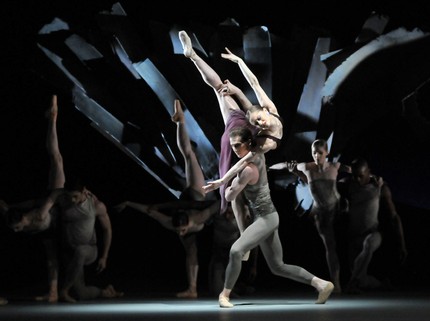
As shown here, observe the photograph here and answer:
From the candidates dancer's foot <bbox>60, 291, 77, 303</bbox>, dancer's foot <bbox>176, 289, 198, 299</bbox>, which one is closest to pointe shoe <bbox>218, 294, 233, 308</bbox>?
dancer's foot <bbox>176, 289, 198, 299</bbox>

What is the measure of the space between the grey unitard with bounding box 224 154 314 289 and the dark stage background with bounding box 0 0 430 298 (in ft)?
8.40

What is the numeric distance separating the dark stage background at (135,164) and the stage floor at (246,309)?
71.9 inches

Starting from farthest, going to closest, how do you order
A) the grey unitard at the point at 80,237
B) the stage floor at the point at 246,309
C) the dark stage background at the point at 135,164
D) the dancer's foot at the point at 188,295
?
the dark stage background at the point at 135,164 → the dancer's foot at the point at 188,295 → the grey unitard at the point at 80,237 → the stage floor at the point at 246,309

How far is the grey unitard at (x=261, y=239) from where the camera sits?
600cm

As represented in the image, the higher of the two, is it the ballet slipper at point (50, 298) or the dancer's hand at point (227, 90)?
the dancer's hand at point (227, 90)

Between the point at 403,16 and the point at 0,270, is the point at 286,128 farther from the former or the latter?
the point at 0,270

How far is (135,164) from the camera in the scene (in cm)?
955

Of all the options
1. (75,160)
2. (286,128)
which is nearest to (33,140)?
(75,160)

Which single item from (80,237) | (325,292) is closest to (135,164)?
(80,237)

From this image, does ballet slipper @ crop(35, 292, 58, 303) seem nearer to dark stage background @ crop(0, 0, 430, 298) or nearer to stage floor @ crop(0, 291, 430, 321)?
stage floor @ crop(0, 291, 430, 321)

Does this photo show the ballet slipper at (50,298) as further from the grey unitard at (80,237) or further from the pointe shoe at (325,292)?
the pointe shoe at (325,292)

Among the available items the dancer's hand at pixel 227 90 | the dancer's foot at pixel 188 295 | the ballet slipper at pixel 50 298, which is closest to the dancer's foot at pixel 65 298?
the ballet slipper at pixel 50 298

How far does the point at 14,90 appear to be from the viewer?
916 cm

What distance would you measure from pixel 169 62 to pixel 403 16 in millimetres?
2288
